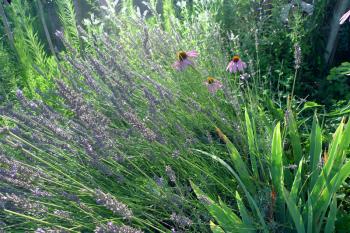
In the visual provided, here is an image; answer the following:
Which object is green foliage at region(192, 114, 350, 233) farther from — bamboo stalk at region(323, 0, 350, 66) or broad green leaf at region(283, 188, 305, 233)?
bamboo stalk at region(323, 0, 350, 66)

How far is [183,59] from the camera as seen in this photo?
2.39 meters

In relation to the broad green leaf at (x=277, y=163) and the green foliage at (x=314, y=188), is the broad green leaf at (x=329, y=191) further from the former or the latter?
the broad green leaf at (x=277, y=163)

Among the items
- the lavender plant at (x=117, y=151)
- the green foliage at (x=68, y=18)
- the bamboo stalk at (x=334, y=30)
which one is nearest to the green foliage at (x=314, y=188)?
the lavender plant at (x=117, y=151)

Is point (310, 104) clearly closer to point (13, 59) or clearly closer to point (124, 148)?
point (124, 148)

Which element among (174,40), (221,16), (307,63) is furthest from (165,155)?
(221,16)

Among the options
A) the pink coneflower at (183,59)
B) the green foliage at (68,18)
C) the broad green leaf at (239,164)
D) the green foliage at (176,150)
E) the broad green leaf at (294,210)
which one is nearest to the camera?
the broad green leaf at (294,210)

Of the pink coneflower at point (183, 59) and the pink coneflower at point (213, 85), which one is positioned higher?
the pink coneflower at point (183, 59)

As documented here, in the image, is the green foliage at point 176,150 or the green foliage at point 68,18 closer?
the green foliage at point 176,150

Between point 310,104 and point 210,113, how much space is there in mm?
612

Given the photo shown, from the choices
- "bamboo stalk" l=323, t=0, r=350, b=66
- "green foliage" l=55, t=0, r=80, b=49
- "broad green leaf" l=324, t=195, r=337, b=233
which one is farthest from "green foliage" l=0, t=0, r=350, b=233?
"green foliage" l=55, t=0, r=80, b=49

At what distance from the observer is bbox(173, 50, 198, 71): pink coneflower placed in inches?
93.2

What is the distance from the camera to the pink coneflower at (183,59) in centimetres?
237

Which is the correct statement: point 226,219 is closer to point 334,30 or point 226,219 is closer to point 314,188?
point 314,188

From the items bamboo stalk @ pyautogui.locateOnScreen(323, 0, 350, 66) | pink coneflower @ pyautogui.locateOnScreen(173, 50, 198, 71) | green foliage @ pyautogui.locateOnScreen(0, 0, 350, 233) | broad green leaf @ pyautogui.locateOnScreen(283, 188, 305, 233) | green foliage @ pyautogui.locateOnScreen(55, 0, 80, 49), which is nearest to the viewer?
broad green leaf @ pyautogui.locateOnScreen(283, 188, 305, 233)
